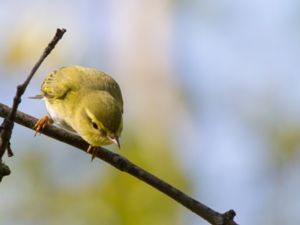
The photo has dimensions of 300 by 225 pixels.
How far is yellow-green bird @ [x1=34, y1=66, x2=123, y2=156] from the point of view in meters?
4.85

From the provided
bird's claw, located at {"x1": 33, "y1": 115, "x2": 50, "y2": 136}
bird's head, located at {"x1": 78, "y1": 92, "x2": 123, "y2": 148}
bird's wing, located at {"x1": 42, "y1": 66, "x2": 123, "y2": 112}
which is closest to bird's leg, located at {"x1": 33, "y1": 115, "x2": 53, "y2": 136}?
bird's claw, located at {"x1": 33, "y1": 115, "x2": 50, "y2": 136}

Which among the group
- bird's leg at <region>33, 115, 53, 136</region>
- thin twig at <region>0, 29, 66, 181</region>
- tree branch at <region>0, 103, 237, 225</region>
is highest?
thin twig at <region>0, 29, 66, 181</region>

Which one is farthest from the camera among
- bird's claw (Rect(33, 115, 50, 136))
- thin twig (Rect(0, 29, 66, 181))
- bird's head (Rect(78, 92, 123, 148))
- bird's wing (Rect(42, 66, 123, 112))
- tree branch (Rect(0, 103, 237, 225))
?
bird's wing (Rect(42, 66, 123, 112))

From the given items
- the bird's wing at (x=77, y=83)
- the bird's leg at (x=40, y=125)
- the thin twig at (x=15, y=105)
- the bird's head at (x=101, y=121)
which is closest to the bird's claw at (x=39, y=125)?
the bird's leg at (x=40, y=125)

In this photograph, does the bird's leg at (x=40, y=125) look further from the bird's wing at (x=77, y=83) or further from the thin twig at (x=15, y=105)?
the thin twig at (x=15, y=105)

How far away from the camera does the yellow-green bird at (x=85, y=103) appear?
4848mm

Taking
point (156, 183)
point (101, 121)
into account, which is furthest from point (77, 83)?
point (156, 183)

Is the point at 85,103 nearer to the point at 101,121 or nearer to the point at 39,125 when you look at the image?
the point at 101,121

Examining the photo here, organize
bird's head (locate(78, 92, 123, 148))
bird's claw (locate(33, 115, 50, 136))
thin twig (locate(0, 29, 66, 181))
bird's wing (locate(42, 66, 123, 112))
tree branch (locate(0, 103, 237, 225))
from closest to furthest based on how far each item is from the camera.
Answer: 1. thin twig (locate(0, 29, 66, 181))
2. tree branch (locate(0, 103, 237, 225))
3. bird's claw (locate(33, 115, 50, 136))
4. bird's head (locate(78, 92, 123, 148))
5. bird's wing (locate(42, 66, 123, 112))

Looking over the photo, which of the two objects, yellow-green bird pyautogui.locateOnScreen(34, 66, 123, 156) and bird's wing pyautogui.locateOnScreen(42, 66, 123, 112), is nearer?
yellow-green bird pyautogui.locateOnScreen(34, 66, 123, 156)

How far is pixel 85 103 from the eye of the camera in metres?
5.22

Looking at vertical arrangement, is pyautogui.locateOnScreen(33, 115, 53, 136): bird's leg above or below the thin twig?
below

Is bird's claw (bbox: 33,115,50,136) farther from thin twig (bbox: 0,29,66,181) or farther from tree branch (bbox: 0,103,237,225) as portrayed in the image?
thin twig (bbox: 0,29,66,181)

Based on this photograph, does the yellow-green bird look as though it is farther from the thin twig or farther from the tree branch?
the thin twig
